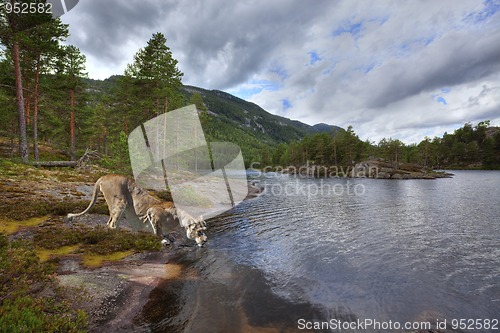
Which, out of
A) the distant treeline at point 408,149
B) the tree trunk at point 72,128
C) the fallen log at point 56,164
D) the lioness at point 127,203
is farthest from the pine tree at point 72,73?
the distant treeline at point 408,149

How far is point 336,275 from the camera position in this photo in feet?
31.9

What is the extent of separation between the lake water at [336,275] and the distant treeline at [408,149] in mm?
80993

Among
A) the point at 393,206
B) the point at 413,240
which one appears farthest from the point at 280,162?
the point at 413,240

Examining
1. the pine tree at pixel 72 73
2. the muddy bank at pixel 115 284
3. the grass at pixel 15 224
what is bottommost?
the muddy bank at pixel 115 284

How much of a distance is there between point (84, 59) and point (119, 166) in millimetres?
25949

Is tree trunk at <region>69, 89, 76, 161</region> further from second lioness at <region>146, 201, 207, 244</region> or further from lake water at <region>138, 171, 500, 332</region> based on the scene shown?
second lioness at <region>146, 201, 207, 244</region>

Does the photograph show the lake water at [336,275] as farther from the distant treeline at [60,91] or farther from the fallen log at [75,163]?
the fallen log at [75,163]

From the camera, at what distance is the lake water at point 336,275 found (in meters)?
6.94

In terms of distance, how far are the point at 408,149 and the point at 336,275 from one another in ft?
522

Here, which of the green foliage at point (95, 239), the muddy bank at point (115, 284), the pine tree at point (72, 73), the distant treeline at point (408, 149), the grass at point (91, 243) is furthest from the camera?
the distant treeline at point (408, 149)

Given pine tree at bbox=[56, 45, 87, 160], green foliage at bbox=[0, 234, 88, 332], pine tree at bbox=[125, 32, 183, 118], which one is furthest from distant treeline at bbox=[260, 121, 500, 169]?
green foliage at bbox=[0, 234, 88, 332]

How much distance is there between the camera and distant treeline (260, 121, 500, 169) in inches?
Result: 3685

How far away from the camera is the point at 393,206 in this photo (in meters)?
26.4

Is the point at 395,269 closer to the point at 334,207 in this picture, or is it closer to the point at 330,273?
the point at 330,273
